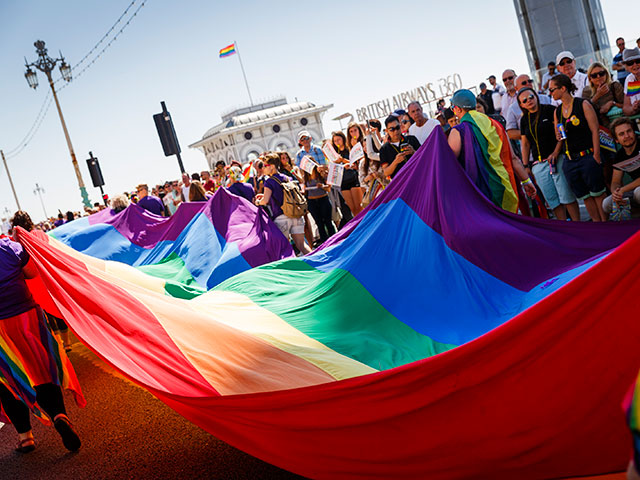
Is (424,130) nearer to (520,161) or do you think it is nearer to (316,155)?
(520,161)

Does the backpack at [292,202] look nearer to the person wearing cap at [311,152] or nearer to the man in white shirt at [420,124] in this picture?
the person wearing cap at [311,152]

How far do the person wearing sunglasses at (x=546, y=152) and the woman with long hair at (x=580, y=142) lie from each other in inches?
6.6

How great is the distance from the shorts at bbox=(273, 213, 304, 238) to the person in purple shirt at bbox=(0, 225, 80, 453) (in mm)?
4374

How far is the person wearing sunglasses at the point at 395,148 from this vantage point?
7.51 metres

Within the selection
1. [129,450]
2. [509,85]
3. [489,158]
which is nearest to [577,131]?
[489,158]

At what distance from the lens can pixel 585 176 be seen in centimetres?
627

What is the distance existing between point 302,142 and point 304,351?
22.0 ft

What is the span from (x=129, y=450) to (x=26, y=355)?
1.23 meters

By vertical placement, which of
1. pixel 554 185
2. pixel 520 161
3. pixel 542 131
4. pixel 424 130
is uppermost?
pixel 424 130

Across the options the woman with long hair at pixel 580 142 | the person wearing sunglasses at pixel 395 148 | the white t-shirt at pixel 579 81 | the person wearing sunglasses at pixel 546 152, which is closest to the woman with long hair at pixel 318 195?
the person wearing sunglasses at pixel 395 148

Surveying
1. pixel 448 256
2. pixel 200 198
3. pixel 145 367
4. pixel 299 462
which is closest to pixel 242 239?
pixel 200 198

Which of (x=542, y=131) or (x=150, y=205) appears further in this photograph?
(x=150, y=205)

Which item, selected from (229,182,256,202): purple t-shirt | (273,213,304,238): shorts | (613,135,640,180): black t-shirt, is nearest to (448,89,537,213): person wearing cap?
(613,135,640,180): black t-shirt

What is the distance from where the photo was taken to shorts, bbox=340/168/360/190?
9.64 metres
